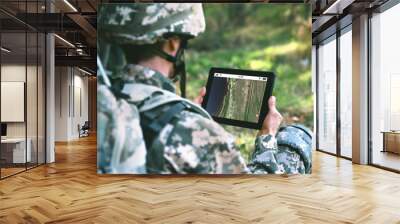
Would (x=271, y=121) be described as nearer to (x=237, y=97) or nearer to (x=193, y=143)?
(x=237, y=97)

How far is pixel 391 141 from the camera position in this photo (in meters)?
7.48

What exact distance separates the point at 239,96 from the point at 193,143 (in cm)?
101

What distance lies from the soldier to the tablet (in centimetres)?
12

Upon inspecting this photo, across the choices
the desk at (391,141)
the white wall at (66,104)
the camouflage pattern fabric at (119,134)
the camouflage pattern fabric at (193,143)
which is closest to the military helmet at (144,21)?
the camouflage pattern fabric at (193,143)

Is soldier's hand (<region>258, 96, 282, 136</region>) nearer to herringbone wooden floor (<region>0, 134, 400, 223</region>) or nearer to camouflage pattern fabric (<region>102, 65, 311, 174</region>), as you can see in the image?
camouflage pattern fabric (<region>102, 65, 311, 174</region>)

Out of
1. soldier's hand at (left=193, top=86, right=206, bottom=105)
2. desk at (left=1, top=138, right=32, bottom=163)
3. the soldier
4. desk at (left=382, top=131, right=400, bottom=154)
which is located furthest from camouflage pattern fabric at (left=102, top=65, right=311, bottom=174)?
desk at (left=382, top=131, right=400, bottom=154)

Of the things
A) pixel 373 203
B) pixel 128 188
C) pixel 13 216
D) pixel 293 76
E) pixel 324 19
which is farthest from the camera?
pixel 324 19

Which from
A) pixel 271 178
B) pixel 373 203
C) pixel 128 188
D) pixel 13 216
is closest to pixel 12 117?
pixel 128 188

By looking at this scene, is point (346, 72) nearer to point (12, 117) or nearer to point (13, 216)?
point (12, 117)

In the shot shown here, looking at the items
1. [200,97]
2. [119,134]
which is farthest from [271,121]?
[119,134]

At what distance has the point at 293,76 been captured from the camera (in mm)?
6281

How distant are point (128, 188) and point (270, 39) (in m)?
3.15

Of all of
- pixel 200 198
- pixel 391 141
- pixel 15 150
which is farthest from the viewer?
pixel 391 141

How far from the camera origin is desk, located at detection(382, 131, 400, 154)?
7.27 meters
